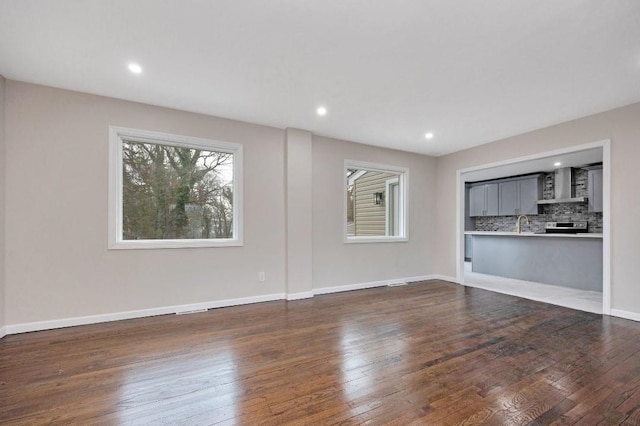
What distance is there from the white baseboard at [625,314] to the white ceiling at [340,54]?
101 inches

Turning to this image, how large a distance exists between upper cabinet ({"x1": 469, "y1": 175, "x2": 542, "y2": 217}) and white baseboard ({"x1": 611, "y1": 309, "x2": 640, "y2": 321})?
455cm

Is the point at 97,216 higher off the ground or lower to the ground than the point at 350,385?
higher

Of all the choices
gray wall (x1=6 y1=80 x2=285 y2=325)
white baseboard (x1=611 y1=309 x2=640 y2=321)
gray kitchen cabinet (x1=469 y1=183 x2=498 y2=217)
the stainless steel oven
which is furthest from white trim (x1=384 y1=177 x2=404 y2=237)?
gray kitchen cabinet (x1=469 y1=183 x2=498 y2=217)

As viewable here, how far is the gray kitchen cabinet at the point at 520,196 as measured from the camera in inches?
300

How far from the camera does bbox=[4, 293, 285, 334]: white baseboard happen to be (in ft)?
10.3

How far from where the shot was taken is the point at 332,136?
5.03m

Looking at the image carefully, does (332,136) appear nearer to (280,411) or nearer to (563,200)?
(280,411)

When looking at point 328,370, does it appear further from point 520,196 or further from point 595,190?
point 520,196

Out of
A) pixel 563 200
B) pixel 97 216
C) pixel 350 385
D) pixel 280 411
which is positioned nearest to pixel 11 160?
pixel 97 216

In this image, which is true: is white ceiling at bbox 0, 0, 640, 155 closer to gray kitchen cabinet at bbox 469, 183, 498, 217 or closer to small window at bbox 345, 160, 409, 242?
small window at bbox 345, 160, 409, 242

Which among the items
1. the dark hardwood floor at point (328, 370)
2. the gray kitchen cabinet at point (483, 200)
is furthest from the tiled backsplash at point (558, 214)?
the dark hardwood floor at point (328, 370)

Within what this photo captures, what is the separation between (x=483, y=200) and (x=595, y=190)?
2.77 m

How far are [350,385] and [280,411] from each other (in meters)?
0.55

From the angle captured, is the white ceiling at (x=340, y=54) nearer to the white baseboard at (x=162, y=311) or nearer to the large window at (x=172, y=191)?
the large window at (x=172, y=191)
